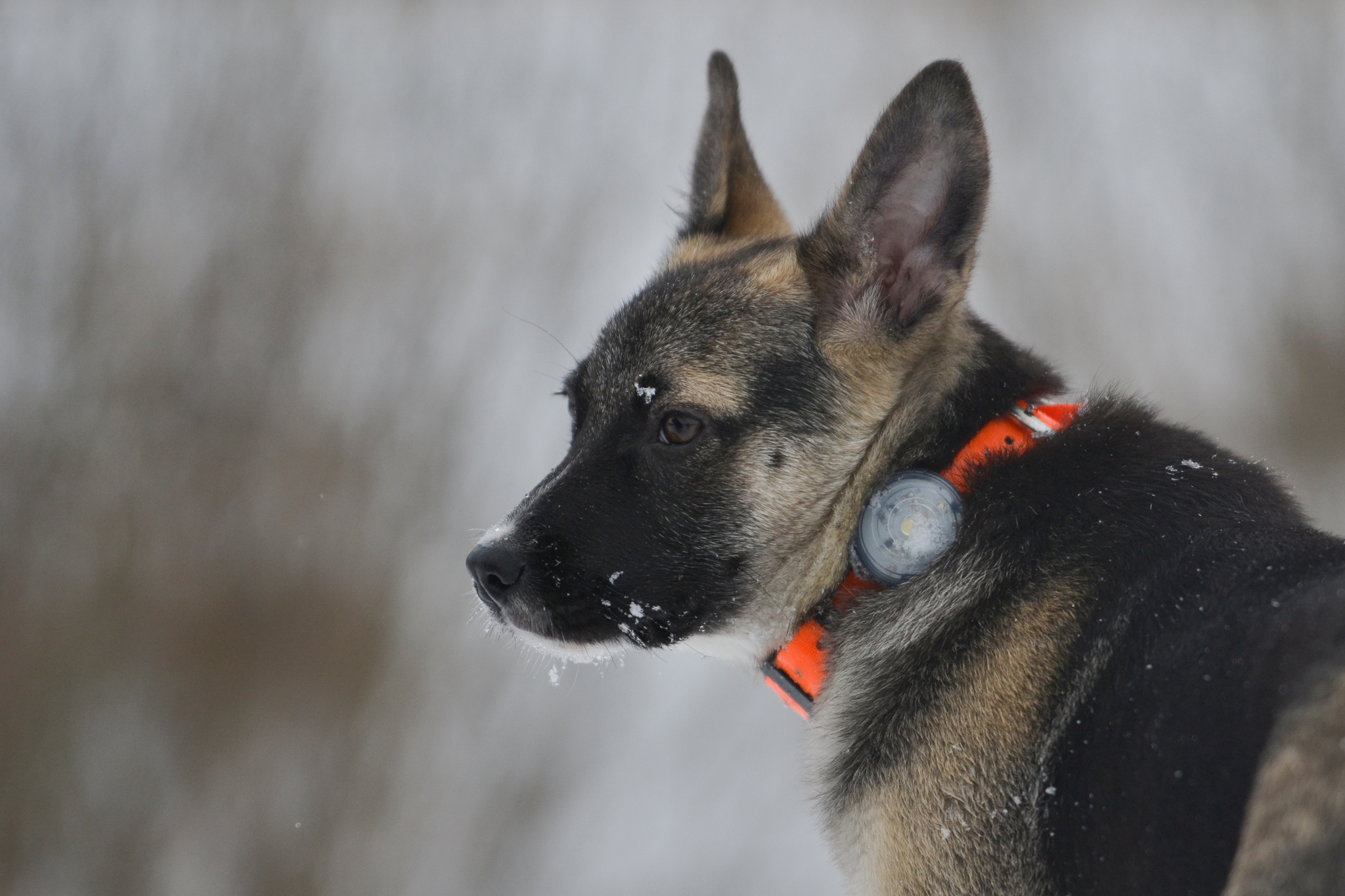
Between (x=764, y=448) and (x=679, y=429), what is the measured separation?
0.81ft

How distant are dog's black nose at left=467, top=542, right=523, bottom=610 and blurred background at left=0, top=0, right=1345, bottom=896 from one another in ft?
3.13

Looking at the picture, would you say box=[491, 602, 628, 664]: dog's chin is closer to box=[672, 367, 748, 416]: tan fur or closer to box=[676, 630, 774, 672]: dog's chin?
box=[676, 630, 774, 672]: dog's chin

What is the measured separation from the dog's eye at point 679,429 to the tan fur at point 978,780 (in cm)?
98

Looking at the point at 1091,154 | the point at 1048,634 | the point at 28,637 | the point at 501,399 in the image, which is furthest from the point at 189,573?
the point at 1091,154

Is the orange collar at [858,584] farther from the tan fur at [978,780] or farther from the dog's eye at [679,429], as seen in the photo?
the dog's eye at [679,429]

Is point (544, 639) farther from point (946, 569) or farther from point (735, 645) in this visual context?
point (946, 569)

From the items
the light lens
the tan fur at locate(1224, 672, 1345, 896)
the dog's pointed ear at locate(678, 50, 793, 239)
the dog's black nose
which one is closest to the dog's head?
the dog's black nose

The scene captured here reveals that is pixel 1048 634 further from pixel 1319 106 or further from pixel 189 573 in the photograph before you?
pixel 1319 106

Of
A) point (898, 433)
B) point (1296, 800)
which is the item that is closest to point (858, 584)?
point (898, 433)

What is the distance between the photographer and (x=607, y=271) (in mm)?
5734

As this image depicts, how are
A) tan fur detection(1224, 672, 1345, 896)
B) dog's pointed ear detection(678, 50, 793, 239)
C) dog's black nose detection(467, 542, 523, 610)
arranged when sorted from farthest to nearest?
dog's pointed ear detection(678, 50, 793, 239) → dog's black nose detection(467, 542, 523, 610) → tan fur detection(1224, 672, 1345, 896)

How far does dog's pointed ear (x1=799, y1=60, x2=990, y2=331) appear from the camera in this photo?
2.47 metres

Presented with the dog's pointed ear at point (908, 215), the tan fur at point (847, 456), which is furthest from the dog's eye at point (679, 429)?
the dog's pointed ear at point (908, 215)

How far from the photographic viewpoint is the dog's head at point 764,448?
2.64 metres
